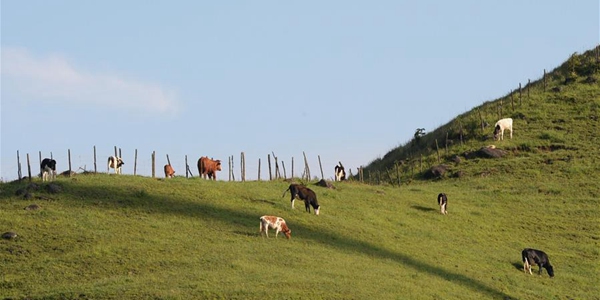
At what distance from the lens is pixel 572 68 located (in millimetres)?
97688

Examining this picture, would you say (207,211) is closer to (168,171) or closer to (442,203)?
(168,171)

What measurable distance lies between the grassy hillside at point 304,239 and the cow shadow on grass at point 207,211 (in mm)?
82

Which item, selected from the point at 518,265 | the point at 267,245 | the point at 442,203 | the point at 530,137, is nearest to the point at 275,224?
the point at 267,245

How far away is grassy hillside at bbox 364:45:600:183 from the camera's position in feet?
249

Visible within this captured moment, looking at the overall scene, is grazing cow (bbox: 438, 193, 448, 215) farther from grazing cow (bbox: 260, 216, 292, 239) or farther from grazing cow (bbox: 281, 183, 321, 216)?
grazing cow (bbox: 260, 216, 292, 239)

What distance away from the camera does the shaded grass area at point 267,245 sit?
36562mm

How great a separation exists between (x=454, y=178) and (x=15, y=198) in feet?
122

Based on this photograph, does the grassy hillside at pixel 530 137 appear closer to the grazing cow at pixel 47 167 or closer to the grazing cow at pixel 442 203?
the grazing cow at pixel 442 203

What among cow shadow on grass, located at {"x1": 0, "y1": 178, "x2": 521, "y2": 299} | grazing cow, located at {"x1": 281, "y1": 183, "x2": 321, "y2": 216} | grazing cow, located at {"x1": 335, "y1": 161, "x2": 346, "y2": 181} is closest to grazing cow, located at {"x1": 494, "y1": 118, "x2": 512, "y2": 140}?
grazing cow, located at {"x1": 335, "y1": 161, "x2": 346, "y2": 181}

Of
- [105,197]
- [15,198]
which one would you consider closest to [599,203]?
[105,197]

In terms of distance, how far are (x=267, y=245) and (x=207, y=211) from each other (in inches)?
295

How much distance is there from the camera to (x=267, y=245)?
42.7m

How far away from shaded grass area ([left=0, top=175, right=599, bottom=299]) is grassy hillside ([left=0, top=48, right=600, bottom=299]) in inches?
4.0

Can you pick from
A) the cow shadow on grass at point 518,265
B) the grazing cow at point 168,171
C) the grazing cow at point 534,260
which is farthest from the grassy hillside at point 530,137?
the grazing cow at point 534,260
